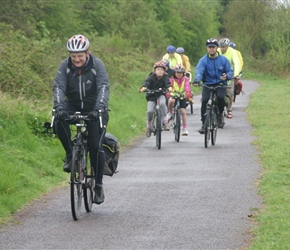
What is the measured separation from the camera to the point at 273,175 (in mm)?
11711

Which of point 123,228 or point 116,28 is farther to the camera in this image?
point 116,28

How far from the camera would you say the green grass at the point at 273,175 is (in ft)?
25.7

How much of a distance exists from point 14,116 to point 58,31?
97.1ft

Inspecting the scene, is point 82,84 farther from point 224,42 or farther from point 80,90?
point 224,42

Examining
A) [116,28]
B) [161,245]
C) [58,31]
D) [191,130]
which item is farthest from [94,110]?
[116,28]

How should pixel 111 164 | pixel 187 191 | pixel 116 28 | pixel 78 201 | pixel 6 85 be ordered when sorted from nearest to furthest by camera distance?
pixel 78 201 → pixel 111 164 → pixel 187 191 → pixel 6 85 → pixel 116 28

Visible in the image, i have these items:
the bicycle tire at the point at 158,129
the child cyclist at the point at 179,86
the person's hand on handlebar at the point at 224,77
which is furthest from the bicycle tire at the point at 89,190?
the child cyclist at the point at 179,86

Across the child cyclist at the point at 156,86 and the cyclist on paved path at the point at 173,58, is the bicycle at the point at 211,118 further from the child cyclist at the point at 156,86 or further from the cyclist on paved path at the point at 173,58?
the cyclist on paved path at the point at 173,58

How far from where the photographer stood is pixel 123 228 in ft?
27.8

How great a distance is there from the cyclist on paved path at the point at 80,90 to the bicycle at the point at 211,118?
7.02m

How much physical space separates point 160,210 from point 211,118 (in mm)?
7311

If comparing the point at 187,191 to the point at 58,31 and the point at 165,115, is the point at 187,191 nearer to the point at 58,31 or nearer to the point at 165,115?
the point at 165,115

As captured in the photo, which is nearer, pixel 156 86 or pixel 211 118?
pixel 211 118

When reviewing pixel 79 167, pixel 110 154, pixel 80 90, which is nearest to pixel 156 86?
pixel 110 154
